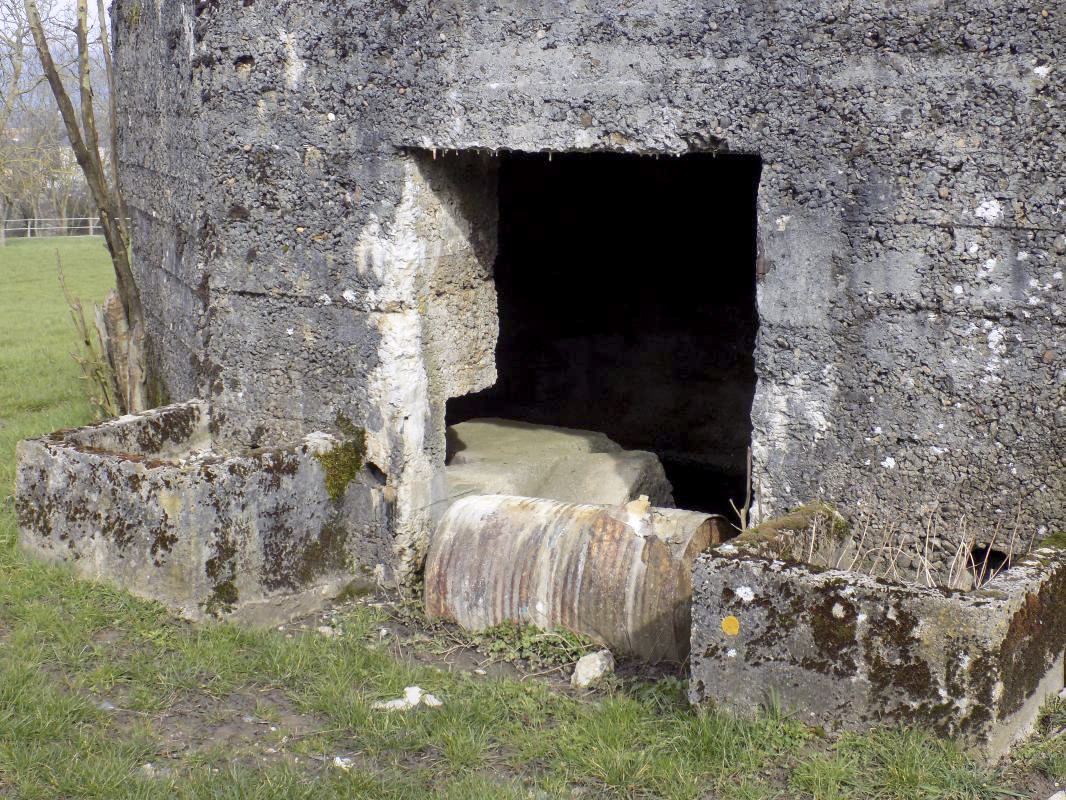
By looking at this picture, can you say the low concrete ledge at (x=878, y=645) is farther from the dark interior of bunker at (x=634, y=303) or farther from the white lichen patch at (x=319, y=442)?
the dark interior of bunker at (x=634, y=303)

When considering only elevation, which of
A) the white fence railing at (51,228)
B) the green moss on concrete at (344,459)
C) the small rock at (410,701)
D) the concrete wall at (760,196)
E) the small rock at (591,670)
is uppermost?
the concrete wall at (760,196)

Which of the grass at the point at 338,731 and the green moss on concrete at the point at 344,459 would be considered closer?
the grass at the point at 338,731

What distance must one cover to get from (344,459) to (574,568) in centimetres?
118

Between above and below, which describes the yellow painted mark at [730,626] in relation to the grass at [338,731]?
above

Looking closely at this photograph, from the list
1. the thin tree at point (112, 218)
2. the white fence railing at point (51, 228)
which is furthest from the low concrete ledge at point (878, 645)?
the white fence railing at point (51, 228)

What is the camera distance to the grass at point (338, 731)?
3.21 meters

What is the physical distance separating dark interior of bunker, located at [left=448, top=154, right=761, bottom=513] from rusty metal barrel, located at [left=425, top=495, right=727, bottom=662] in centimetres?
351

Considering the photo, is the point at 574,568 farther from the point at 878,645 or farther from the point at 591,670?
the point at 878,645

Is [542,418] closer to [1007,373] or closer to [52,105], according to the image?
[1007,373]

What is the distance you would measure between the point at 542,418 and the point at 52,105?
1247 inches

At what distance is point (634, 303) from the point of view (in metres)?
8.80

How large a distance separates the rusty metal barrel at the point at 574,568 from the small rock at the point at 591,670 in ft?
0.48

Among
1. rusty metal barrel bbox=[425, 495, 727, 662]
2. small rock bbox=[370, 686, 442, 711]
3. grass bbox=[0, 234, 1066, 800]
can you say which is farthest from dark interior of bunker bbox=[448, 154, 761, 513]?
small rock bbox=[370, 686, 442, 711]

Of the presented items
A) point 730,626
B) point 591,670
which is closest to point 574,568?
point 591,670
